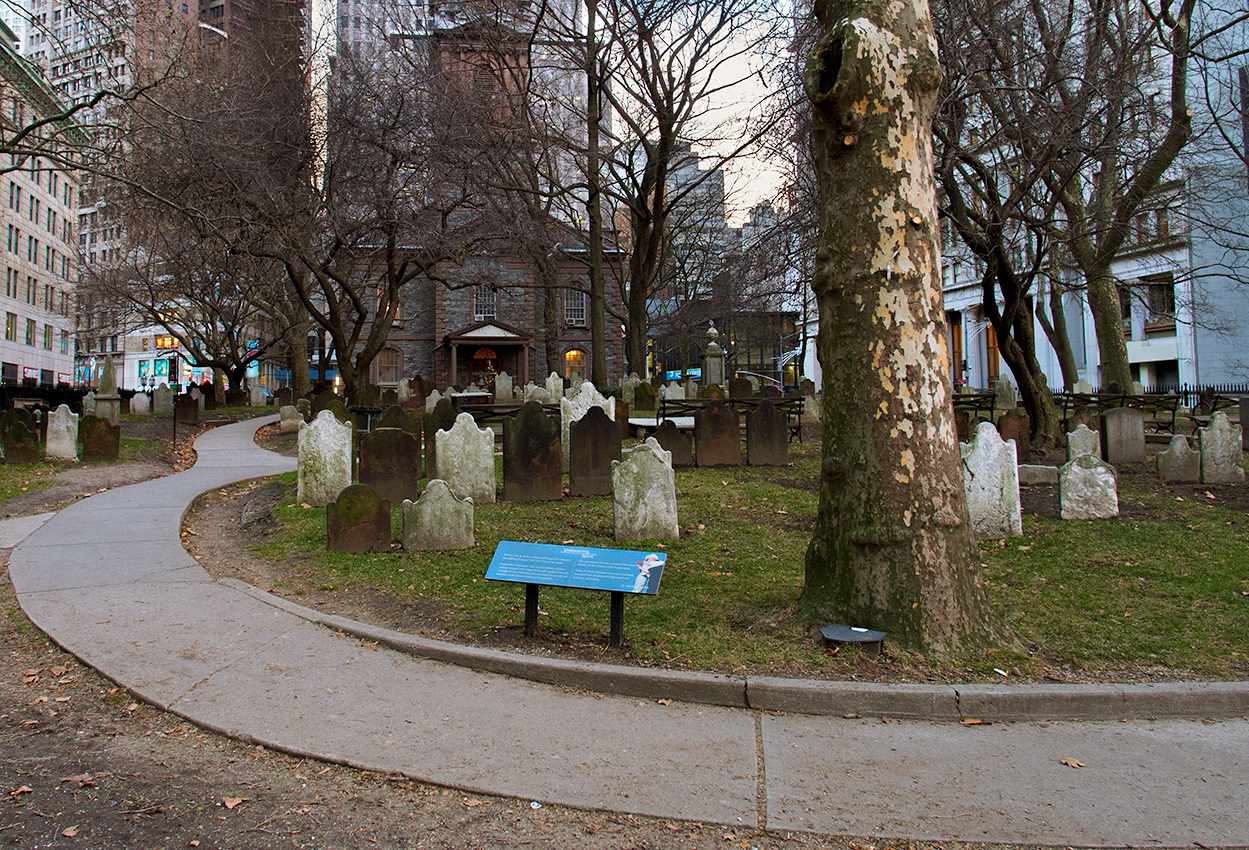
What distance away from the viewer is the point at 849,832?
3.09 m

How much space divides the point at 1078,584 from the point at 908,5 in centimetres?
455

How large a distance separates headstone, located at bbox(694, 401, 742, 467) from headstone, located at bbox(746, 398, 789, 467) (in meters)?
0.25

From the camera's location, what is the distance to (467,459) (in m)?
9.86

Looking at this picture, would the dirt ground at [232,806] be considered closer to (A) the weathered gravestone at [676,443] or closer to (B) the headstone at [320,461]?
(B) the headstone at [320,461]

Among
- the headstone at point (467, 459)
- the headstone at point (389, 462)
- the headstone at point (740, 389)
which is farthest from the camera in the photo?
the headstone at point (740, 389)

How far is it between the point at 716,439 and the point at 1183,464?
6.47 metres

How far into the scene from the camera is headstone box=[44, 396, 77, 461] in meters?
13.0

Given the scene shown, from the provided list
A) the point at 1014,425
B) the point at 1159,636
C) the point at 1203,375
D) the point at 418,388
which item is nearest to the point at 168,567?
the point at 1159,636

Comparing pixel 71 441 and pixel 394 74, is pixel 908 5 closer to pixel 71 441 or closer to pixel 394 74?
pixel 71 441

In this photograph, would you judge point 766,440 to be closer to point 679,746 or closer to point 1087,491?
point 1087,491

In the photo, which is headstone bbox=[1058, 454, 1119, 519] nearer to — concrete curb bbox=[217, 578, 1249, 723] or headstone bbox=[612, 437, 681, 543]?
headstone bbox=[612, 437, 681, 543]

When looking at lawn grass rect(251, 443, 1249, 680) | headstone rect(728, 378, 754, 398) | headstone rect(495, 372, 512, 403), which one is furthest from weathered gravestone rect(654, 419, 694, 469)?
headstone rect(495, 372, 512, 403)

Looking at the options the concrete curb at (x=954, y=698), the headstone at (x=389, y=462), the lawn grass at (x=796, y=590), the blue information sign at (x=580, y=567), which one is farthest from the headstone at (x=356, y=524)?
the concrete curb at (x=954, y=698)

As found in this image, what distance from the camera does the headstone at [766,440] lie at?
12.6 m
